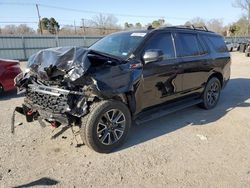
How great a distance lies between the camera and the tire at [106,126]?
3801mm

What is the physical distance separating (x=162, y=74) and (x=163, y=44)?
595 mm

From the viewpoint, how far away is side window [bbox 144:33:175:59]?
184 inches

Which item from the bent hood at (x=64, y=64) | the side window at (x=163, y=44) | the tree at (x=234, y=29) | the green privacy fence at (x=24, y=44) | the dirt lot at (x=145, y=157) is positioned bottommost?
the dirt lot at (x=145, y=157)

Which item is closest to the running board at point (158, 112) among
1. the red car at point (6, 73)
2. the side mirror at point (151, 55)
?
the side mirror at point (151, 55)

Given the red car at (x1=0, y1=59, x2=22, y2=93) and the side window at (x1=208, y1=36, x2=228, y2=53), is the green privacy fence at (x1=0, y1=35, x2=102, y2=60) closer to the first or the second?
the red car at (x1=0, y1=59, x2=22, y2=93)

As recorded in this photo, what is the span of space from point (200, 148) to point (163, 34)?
2.19 meters

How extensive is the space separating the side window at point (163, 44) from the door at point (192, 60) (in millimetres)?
183

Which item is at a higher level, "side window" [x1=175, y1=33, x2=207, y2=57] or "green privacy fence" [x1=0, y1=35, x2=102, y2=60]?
"green privacy fence" [x1=0, y1=35, x2=102, y2=60]

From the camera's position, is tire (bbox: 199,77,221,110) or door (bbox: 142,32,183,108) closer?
door (bbox: 142,32,183,108)

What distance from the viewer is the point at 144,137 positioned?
4703mm

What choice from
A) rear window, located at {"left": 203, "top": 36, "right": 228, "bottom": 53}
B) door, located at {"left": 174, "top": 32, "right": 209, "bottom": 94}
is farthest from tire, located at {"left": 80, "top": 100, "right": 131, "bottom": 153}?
rear window, located at {"left": 203, "top": 36, "right": 228, "bottom": 53}

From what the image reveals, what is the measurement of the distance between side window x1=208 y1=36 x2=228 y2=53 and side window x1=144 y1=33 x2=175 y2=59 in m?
1.79

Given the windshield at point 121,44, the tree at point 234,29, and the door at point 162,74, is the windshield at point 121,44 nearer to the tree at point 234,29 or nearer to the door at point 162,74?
the door at point 162,74

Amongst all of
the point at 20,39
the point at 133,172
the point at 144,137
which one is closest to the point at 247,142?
the point at 144,137
